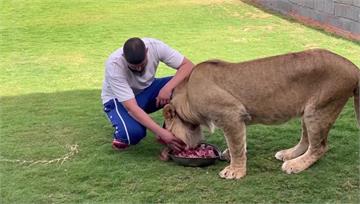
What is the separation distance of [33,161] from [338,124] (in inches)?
122

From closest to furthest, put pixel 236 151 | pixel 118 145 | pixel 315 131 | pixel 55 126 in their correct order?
pixel 315 131
pixel 236 151
pixel 118 145
pixel 55 126

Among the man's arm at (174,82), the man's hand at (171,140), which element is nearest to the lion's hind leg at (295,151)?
the man's hand at (171,140)

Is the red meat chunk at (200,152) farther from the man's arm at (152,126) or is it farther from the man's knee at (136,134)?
the man's knee at (136,134)

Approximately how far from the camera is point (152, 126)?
526cm

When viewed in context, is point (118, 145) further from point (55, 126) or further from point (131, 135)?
point (55, 126)

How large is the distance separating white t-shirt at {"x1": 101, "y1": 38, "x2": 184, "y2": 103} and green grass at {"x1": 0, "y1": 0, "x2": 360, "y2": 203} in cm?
58

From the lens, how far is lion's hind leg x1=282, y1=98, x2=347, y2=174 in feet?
15.8

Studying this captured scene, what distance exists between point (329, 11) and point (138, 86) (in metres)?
7.90

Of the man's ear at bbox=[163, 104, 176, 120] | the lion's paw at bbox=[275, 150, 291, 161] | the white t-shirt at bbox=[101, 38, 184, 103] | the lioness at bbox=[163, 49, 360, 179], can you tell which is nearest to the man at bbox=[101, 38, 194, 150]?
the white t-shirt at bbox=[101, 38, 184, 103]

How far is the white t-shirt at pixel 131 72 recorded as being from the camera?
5.48m

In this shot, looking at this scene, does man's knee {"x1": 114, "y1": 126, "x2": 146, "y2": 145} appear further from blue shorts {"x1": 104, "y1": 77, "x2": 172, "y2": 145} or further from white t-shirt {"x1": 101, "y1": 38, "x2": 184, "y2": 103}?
white t-shirt {"x1": 101, "y1": 38, "x2": 184, "y2": 103}

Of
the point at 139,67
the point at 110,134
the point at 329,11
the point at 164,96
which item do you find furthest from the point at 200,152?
the point at 329,11

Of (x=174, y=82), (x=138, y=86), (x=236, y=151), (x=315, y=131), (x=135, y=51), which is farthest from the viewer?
(x=138, y=86)

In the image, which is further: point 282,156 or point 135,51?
point 282,156
